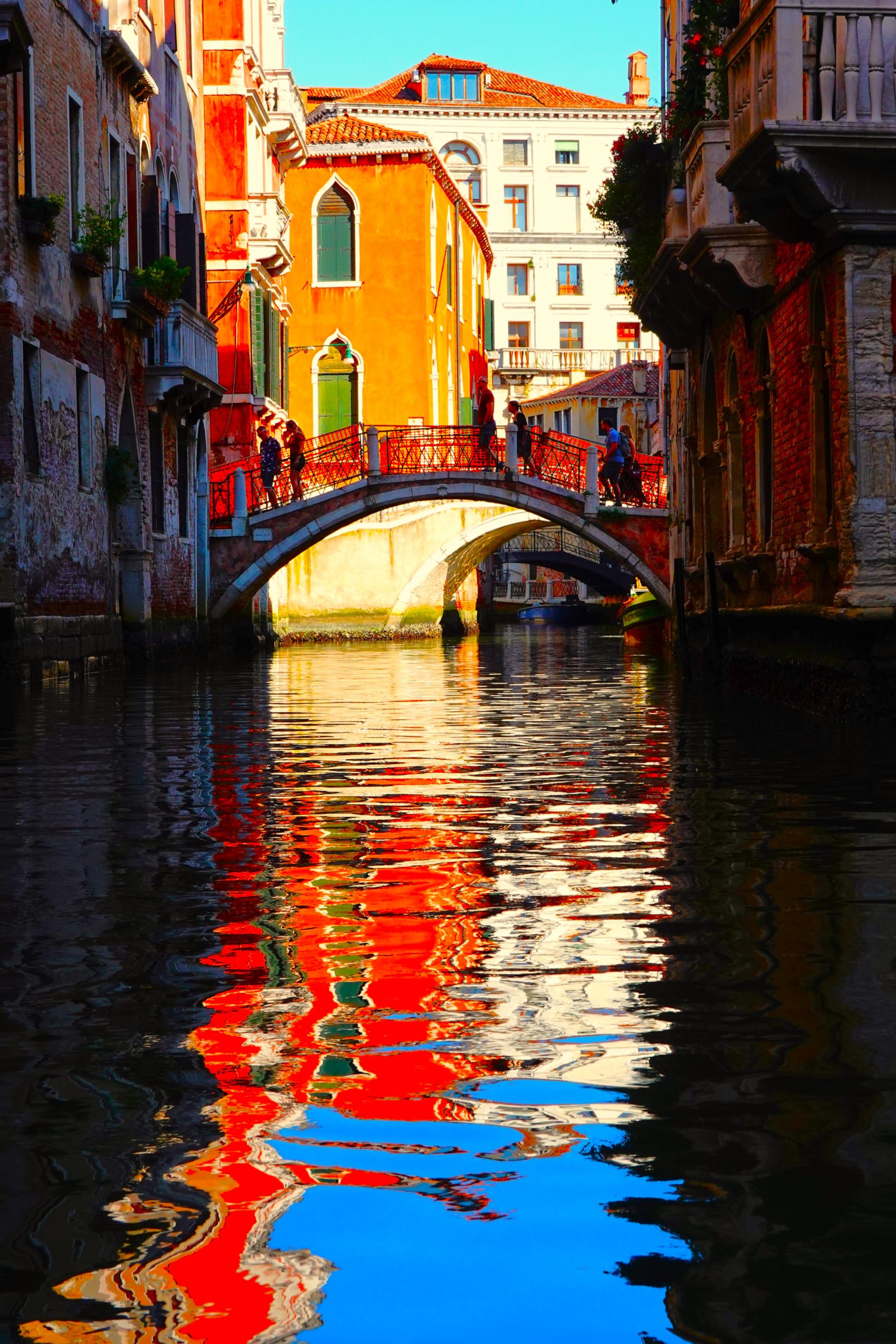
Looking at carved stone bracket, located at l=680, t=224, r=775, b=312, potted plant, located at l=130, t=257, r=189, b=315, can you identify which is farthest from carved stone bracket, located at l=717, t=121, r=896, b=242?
potted plant, located at l=130, t=257, r=189, b=315

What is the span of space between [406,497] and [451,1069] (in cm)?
2554

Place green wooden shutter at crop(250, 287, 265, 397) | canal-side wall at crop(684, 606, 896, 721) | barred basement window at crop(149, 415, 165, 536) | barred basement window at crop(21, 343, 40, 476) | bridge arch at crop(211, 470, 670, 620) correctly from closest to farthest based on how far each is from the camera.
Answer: canal-side wall at crop(684, 606, 896, 721) → barred basement window at crop(21, 343, 40, 476) → barred basement window at crop(149, 415, 165, 536) → bridge arch at crop(211, 470, 670, 620) → green wooden shutter at crop(250, 287, 265, 397)

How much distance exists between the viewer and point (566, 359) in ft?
179

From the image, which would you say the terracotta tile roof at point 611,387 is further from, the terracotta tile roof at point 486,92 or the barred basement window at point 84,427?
the barred basement window at point 84,427

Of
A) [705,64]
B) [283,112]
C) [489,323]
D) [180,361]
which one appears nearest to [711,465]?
[705,64]

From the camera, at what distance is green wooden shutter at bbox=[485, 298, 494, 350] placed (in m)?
47.9

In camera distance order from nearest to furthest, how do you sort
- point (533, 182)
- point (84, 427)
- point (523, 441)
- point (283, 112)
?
point (84, 427) < point (523, 441) < point (283, 112) < point (533, 182)

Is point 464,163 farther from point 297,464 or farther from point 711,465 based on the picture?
point 711,465

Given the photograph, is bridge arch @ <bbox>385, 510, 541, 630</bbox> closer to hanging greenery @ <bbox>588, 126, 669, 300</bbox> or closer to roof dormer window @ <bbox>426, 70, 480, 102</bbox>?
hanging greenery @ <bbox>588, 126, 669, 300</bbox>

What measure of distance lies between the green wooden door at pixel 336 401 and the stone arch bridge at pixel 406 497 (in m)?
5.05

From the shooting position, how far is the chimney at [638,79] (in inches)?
2418

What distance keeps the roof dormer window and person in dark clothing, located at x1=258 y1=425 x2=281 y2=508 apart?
31400 millimetres

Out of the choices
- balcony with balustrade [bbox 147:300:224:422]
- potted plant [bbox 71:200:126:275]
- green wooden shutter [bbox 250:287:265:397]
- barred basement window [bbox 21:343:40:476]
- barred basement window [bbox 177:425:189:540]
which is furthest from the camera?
green wooden shutter [bbox 250:287:265:397]

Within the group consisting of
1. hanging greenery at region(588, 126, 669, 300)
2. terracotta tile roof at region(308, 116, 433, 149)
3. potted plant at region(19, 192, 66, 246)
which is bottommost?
potted plant at region(19, 192, 66, 246)
